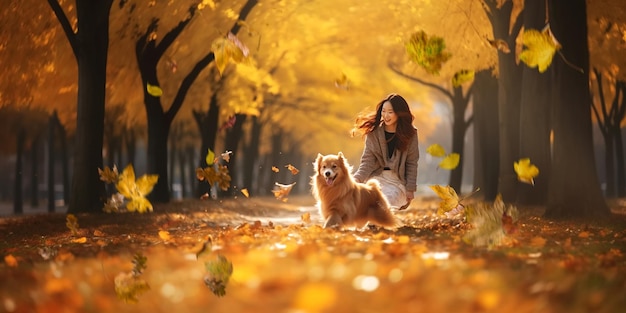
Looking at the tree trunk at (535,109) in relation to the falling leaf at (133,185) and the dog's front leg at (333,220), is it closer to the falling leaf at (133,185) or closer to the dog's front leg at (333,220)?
the dog's front leg at (333,220)

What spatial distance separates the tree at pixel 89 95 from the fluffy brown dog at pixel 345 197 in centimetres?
673

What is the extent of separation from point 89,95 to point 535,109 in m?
8.68

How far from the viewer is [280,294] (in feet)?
17.3

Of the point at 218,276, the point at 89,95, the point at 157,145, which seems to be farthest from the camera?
the point at 157,145

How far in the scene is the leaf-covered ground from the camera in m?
5.06

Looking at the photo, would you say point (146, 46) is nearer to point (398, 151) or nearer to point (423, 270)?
point (398, 151)

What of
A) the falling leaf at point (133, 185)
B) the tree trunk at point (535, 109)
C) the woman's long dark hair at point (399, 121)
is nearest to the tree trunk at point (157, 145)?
the tree trunk at point (535, 109)

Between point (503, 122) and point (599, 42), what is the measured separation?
3.90 m

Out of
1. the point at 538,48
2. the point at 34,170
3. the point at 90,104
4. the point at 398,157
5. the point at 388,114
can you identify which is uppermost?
the point at 90,104

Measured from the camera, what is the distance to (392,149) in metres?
10.6

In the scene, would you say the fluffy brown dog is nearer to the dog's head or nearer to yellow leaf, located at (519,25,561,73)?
the dog's head

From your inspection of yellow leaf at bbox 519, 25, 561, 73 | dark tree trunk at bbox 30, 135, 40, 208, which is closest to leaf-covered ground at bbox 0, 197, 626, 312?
yellow leaf at bbox 519, 25, 561, 73

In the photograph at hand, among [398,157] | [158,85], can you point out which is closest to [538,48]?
[398,157]

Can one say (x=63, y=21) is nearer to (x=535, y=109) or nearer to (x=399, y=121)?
(x=399, y=121)
